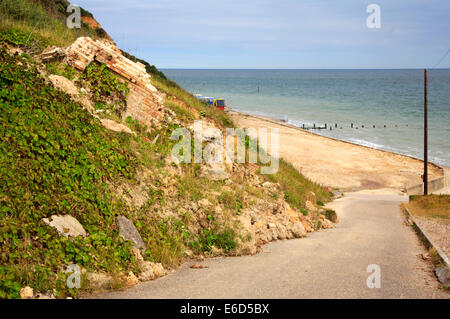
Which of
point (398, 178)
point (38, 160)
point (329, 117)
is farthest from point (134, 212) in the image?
point (329, 117)

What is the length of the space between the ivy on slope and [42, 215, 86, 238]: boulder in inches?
5.3

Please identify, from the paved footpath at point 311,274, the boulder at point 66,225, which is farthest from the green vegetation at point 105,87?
the paved footpath at point 311,274

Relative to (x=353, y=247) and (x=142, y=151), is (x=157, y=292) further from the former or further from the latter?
(x=353, y=247)

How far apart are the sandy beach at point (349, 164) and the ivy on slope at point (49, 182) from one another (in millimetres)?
18750

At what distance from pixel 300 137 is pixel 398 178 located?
17.5 metres

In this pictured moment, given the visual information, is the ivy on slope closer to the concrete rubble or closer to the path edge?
the concrete rubble

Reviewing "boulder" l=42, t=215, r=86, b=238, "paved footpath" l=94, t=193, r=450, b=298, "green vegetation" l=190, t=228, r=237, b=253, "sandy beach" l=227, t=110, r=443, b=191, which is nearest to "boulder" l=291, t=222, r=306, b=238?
"paved footpath" l=94, t=193, r=450, b=298

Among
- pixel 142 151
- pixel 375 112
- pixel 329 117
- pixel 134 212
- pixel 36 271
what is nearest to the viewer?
pixel 36 271

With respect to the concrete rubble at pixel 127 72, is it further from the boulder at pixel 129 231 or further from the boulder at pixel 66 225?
the boulder at pixel 66 225

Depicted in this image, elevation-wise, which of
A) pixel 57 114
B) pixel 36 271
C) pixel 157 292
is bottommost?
pixel 157 292

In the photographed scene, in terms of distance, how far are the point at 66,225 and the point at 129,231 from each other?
136 cm

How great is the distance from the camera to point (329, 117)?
7394 centimetres

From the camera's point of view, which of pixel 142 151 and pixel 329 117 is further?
pixel 329 117

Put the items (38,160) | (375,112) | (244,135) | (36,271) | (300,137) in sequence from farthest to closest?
(375,112), (300,137), (244,135), (38,160), (36,271)
